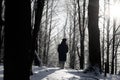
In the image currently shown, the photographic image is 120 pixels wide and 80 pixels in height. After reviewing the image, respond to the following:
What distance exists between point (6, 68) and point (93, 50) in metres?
9.46

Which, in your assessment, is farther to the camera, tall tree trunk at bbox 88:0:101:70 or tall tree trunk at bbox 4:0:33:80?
tall tree trunk at bbox 88:0:101:70

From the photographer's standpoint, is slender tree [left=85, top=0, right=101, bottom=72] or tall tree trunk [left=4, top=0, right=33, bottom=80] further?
slender tree [left=85, top=0, right=101, bottom=72]

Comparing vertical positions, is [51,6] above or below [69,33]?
above

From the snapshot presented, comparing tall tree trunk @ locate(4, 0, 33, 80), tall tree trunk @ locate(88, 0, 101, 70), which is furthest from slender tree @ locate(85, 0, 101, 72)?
tall tree trunk @ locate(4, 0, 33, 80)

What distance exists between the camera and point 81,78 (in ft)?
37.5

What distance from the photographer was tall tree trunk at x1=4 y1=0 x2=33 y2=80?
4.04m

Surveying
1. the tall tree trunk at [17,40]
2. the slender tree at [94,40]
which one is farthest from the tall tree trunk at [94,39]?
the tall tree trunk at [17,40]

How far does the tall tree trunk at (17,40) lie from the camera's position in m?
4.04

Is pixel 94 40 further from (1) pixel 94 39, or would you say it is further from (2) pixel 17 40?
(2) pixel 17 40

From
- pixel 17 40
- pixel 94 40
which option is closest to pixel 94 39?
pixel 94 40

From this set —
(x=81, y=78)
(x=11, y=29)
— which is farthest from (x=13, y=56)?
(x=81, y=78)

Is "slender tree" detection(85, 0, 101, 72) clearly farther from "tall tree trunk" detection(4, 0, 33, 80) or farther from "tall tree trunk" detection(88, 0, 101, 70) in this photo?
"tall tree trunk" detection(4, 0, 33, 80)

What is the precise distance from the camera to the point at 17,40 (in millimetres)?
4094

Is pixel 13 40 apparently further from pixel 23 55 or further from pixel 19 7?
pixel 19 7
